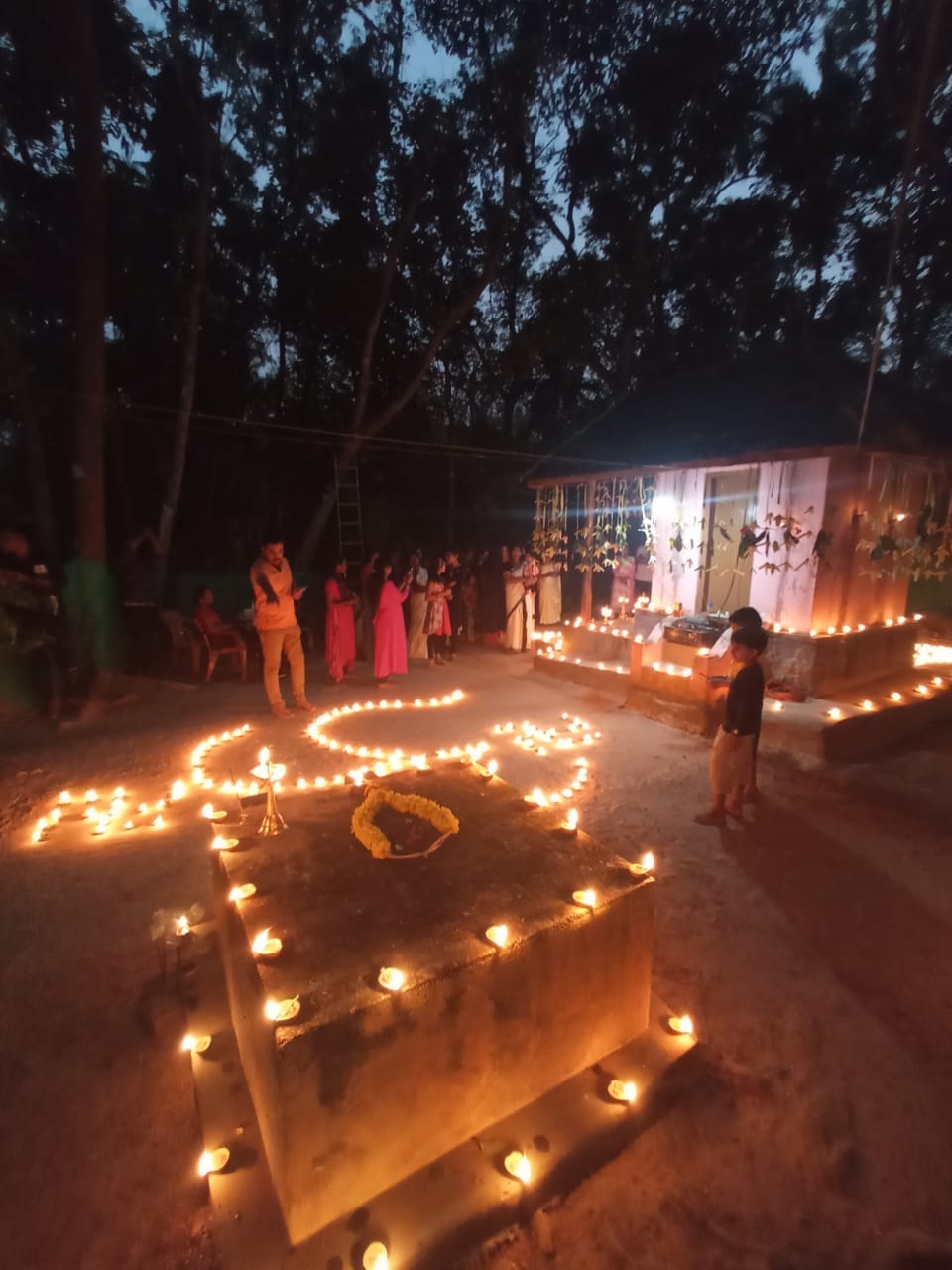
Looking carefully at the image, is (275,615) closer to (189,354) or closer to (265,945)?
(265,945)

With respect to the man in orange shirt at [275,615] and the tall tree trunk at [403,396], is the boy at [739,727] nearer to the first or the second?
the man in orange shirt at [275,615]

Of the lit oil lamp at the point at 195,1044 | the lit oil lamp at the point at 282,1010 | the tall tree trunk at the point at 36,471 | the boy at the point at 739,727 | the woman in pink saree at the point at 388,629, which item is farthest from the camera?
the tall tree trunk at the point at 36,471

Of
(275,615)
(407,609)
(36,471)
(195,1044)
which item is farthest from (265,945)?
(36,471)

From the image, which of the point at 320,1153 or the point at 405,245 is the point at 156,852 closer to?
the point at 320,1153

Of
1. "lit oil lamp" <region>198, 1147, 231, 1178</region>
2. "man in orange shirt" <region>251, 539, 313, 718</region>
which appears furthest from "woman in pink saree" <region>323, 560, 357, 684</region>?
"lit oil lamp" <region>198, 1147, 231, 1178</region>

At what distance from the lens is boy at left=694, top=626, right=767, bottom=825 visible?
4.56m

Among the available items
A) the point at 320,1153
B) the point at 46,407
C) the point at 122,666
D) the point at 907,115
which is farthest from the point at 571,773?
the point at 907,115

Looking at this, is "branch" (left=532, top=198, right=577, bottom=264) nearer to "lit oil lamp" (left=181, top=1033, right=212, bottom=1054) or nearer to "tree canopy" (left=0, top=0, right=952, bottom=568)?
"tree canopy" (left=0, top=0, right=952, bottom=568)

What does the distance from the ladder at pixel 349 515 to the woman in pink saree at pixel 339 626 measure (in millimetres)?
4434

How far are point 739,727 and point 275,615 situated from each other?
462 cm

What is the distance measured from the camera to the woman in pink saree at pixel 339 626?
8789 mm

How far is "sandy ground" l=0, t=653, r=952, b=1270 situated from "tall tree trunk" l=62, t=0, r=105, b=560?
167 inches

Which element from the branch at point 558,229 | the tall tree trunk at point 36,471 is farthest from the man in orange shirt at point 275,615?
the branch at point 558,229

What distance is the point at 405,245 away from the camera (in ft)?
45.8
